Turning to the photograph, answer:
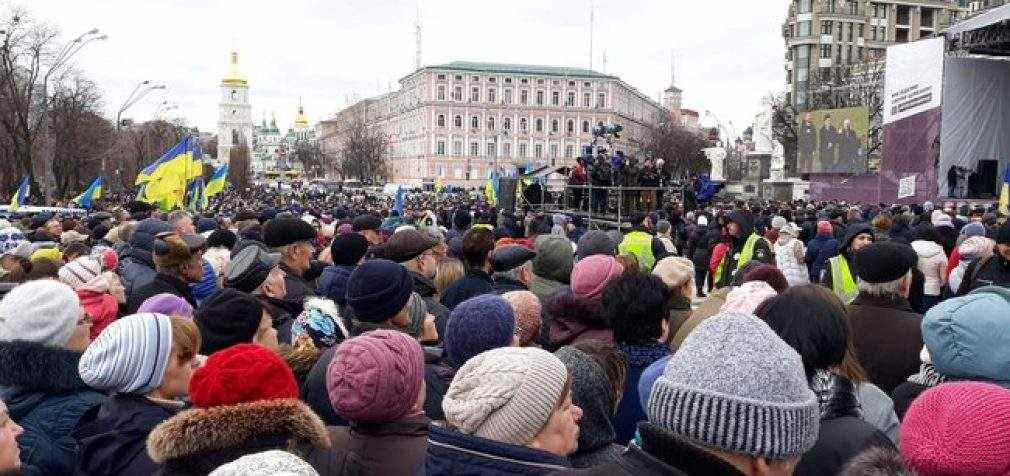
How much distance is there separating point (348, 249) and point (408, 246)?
433 millimetres

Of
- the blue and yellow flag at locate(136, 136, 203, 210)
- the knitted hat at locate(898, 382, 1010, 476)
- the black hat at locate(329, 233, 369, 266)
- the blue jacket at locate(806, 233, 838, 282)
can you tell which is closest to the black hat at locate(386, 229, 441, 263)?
the black hat at locate(329, 233, 369, 266)

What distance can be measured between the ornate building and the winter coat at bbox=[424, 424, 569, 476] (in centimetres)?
10537

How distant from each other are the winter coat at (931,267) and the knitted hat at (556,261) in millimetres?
4109

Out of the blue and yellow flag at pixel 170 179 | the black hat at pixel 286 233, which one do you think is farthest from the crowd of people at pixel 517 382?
the blue and yellow flag at pixel 170 179

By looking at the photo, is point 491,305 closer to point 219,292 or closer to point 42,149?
Answer: point 219,292

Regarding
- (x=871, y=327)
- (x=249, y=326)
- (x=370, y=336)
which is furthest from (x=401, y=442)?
(x=871, y=327)

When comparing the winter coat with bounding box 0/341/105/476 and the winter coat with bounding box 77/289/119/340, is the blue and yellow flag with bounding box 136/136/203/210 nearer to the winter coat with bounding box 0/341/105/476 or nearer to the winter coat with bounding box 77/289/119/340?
the winter coat with bounding box 77/289/119/340

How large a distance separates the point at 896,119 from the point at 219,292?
116 ft

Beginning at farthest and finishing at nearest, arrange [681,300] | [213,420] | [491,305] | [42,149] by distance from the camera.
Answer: [42,149] < [681,300] < [491,305] < [213,420]

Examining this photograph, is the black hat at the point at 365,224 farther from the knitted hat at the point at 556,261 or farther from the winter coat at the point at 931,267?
the winter coat at the point at 931,267

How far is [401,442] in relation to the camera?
3121 millimetres

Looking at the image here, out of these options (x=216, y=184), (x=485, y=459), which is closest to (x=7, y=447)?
(x=485, y=459)

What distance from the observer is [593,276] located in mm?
4887

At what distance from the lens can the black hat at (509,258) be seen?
6.32 m
